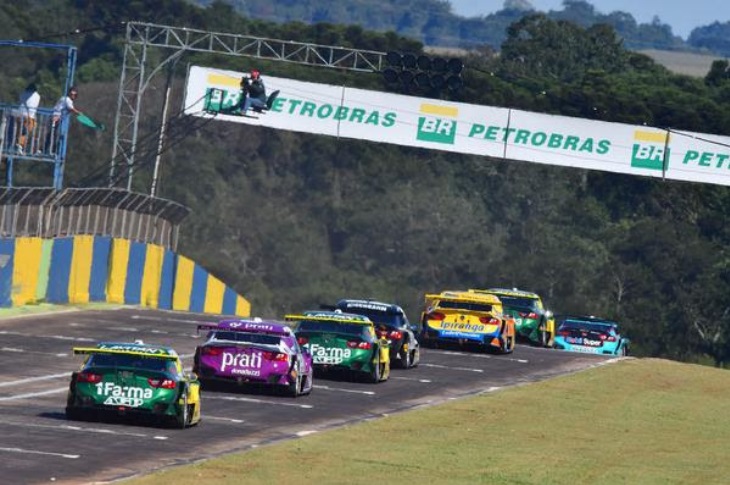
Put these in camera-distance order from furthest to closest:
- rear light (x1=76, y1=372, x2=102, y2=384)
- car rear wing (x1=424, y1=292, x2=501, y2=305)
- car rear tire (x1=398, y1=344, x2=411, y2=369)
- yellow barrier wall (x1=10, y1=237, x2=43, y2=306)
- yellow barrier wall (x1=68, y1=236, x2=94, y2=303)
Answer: yellow barrier wall (x1=68, y1=236, x2=94, y2=303), yellow barrier wall (x1=10, y1=237, x2=43, y2=306), car rear wing (x1=424, y1=292, x2=501, y2=305), car rear tire (x1=398, y1=344, x2=411, y2=369), rear light (x1=76, y1=372, x2=102, y2=384)

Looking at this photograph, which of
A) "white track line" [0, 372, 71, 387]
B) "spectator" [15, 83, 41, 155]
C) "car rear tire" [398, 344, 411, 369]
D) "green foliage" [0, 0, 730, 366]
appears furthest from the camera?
"green foliage" [0, 0, 730, 366]

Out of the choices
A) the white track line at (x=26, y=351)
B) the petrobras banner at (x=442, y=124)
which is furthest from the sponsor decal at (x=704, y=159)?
the white track line at (x=26, y=351)

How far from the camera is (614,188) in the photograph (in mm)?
94625

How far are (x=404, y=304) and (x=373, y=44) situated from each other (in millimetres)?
17359

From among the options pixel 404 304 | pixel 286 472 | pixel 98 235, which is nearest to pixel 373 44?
pixel 404 304

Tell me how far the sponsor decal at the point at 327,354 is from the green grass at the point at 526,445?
2361mm

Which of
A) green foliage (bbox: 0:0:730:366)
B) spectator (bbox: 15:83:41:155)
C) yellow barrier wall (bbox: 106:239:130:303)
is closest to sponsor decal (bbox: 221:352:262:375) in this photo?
spectator (bbox: 15:83:41:155)

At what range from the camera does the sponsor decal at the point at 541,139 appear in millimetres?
58750

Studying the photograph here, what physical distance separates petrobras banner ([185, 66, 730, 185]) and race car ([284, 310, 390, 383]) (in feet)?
82.3

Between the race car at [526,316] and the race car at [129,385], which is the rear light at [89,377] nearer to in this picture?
the race car at [129,385]

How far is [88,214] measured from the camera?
167ft

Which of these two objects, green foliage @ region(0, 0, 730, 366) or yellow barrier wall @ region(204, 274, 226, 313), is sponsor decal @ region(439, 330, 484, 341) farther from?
green foliage @ region(0, 0, 730, 366)

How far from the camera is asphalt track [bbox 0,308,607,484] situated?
885 inches

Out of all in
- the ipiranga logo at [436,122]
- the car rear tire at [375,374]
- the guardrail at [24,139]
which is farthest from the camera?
the ipiranga logo at [436,122]
